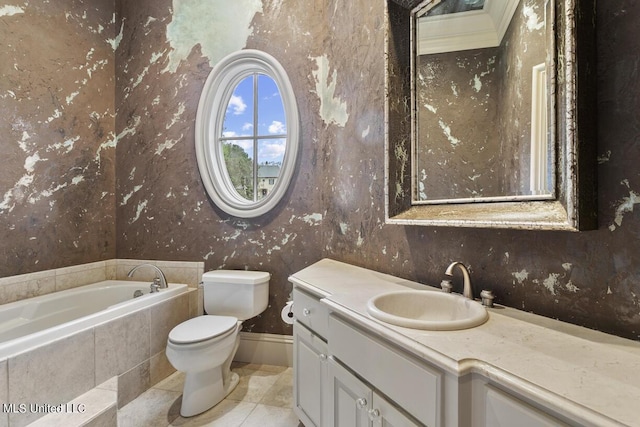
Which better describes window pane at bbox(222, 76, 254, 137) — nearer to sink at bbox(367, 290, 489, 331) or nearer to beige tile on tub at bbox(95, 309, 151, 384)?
beige tile on tub at bbox(95, 309, 151, 384)

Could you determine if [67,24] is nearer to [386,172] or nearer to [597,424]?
[386,172]

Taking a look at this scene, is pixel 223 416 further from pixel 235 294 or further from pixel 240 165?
pixel 240 165

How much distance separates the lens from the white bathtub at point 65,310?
1.52m

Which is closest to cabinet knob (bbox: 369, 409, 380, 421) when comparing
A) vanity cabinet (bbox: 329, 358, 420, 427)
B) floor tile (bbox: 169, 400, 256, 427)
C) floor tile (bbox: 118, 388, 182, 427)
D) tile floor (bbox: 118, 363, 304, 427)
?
vanity cabinet (bbox: 329, 358, 420, 427)

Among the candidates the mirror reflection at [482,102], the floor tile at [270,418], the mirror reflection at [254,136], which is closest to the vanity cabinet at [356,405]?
Result: the floor tile at [270,418]

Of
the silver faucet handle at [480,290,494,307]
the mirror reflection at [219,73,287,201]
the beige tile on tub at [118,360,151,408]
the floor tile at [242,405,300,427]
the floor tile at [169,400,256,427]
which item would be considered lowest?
the floor tile at [242,405,300,427]

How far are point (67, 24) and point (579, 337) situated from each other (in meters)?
3.63

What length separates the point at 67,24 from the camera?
7.69 ft

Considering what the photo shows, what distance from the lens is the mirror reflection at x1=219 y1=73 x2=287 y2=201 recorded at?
8.43 ft

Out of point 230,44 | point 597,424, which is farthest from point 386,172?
point 230,44

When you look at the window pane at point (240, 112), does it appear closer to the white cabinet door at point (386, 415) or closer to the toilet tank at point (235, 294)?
the toilet tank at point (235, 294)

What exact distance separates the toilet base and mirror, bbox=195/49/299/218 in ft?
3.79

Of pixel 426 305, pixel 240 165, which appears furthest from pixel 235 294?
pixel 426 305

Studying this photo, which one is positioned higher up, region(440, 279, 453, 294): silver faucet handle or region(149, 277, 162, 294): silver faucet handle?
region(440, 279, 453, 294): silver faucet handle
